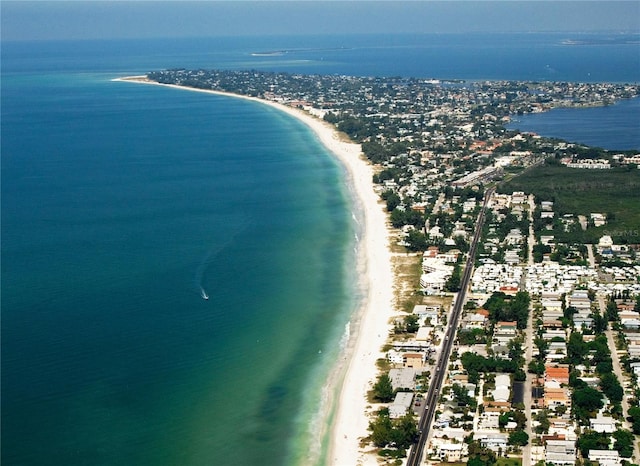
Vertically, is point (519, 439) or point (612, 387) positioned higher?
point (612, 387)

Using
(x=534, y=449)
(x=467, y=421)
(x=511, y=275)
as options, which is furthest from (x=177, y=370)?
(x=511, y=275)

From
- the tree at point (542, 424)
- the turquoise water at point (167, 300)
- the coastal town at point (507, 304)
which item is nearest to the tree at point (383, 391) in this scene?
the coastal town at point (507, 304)

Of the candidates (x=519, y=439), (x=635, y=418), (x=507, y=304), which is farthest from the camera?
(x=507, y=304)

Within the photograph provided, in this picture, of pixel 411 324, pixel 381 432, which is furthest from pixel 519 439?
pixel 411 324

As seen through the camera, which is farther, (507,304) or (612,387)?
(507,304)

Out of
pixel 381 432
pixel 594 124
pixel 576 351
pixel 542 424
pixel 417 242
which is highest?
pixel 594 124

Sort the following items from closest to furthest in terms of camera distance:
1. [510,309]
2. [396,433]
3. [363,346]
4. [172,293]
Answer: [396,433]
[363,346]
[510,309]
[172,293]

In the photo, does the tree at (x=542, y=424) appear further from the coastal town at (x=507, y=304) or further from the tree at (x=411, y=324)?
the tree at (x=411, y=324)

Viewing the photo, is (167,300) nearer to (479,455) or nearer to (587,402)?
(479,455)
